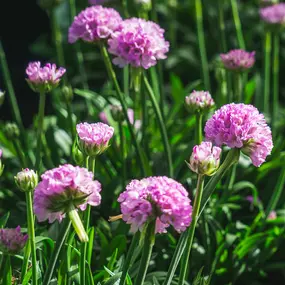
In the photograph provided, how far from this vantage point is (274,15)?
9.35 ft

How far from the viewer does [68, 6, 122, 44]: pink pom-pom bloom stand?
2.11 metres

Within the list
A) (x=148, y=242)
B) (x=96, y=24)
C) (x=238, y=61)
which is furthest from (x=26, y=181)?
(x=238, y=61)

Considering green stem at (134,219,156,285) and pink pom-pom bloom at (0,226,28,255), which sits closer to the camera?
green stem at (134,219,156,285)

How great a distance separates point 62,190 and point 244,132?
1.43 feet

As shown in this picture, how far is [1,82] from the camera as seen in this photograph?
15.9 feet

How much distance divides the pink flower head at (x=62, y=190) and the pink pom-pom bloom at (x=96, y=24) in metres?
0.84

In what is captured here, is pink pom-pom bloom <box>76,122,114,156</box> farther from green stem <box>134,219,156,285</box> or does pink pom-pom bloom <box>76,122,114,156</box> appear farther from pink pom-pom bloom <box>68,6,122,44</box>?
pink pom-pom bloom <box>68,6,122,44</box>

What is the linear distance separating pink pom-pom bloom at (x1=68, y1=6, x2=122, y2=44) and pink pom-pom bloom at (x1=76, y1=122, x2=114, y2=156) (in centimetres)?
59

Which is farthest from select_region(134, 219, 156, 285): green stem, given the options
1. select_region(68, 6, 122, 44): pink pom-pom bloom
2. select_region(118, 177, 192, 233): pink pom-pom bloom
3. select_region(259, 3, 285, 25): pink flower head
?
select_region(259, 3, 285, 25): pink flower head

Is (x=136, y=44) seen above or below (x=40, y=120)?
above

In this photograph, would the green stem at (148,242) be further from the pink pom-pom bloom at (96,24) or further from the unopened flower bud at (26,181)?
the pink pom-pom bloom at (96,24)

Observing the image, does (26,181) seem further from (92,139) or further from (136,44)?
(136,44)

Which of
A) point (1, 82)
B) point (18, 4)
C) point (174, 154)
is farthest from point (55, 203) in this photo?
point (18, 4)

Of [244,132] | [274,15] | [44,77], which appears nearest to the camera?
[244,132]
